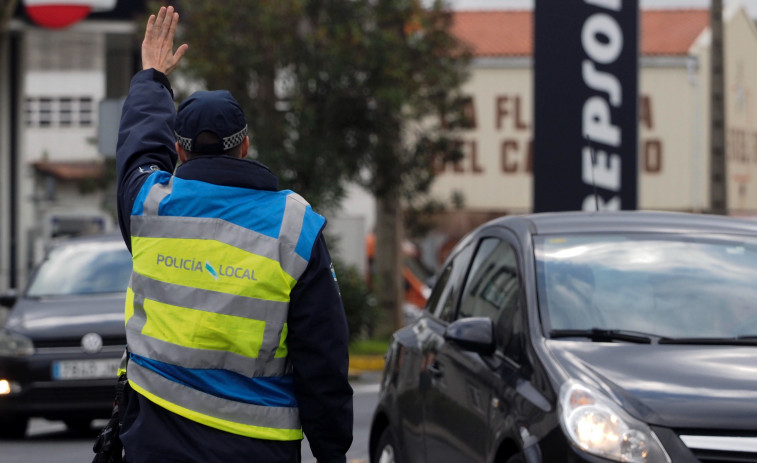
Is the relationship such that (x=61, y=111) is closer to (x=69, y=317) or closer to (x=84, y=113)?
(x=84, y=113)

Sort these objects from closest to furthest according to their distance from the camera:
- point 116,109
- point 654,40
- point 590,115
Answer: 1. point 590,115
2. point 116,109
3. point 654,40

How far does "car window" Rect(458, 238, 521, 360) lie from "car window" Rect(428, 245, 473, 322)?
97mm

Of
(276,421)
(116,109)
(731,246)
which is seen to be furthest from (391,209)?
(276,421)

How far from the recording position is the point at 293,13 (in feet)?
69.6

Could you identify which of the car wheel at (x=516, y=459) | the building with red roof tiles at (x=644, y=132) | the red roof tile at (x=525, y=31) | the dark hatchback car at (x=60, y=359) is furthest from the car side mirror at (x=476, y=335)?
the red roof tile at (x=525, y=31)

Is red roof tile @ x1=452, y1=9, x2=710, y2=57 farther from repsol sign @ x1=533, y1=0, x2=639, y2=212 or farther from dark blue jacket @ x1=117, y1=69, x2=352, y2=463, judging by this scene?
dark blue jacket @ x1=117, y1=69, x2=352, y2=463

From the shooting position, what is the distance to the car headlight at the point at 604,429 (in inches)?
182

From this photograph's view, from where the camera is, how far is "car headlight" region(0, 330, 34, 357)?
1116cm

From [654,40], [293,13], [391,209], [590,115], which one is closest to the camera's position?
[590,115]

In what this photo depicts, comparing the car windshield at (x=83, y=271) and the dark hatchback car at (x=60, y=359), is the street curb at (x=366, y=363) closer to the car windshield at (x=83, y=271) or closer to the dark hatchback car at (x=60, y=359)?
the car windshield at (x=83, y=271)

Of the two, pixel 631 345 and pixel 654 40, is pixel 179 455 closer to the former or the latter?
pixel 631 345

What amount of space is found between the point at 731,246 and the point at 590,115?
7.84 m

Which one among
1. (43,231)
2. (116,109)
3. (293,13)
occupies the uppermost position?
(293,13)

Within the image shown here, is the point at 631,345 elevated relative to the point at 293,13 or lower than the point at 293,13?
lower
